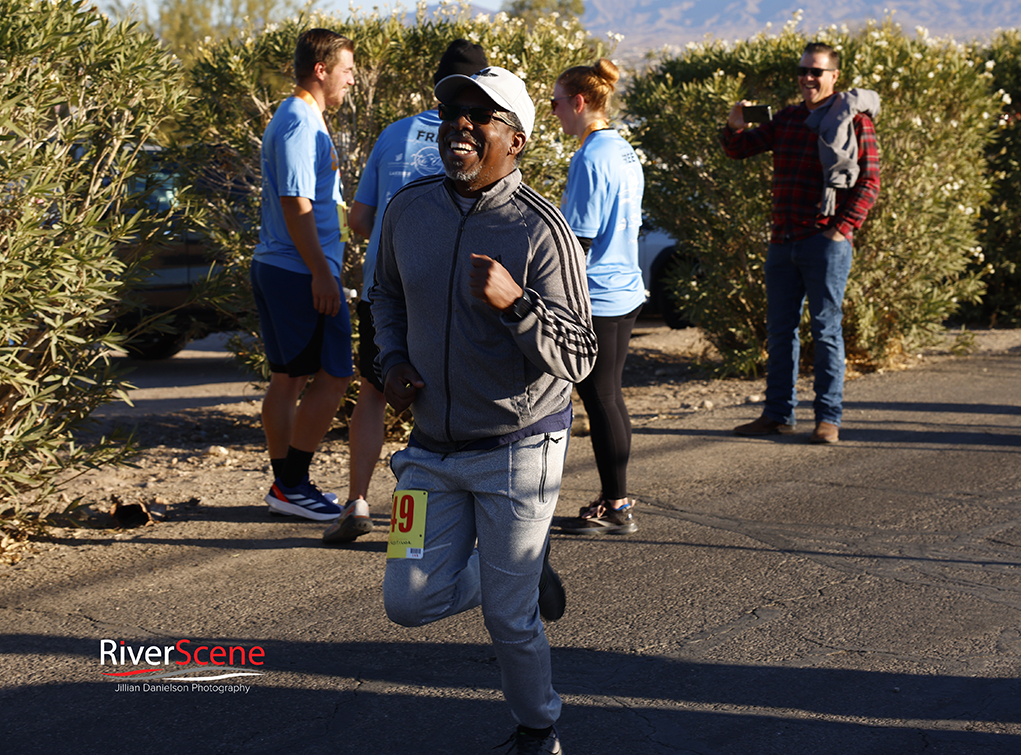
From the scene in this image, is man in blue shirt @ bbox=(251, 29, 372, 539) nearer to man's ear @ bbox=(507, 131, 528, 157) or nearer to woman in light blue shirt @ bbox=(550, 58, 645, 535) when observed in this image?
woman in light blue shirt @ bbox=(550, 58, 645, 535)

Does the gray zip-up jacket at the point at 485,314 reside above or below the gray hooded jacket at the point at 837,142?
below

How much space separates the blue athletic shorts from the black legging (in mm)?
1246

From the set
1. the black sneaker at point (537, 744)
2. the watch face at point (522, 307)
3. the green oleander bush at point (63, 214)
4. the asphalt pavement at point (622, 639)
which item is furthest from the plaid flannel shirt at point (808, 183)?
the black sneaker at point (537, 744)

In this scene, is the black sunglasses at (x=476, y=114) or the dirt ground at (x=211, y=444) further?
the dirt ground at (x=211, y=444)

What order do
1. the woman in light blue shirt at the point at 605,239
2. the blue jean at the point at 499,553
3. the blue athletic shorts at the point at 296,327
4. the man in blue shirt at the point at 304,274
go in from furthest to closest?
the blue athletic shorts at the point at 296,327
the man in blue shirt at the point at 304,274
the woman in light blue shirt at the point at 605,239
the blue jean at the point at 499,553

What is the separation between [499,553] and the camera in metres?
2.68

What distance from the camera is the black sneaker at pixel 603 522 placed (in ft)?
15.9

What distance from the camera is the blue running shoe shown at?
5.11 meters

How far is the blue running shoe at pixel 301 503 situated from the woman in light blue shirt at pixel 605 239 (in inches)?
48.1

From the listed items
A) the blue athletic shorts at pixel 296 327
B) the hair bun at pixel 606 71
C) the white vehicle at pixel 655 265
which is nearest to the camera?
the hair bun at pixel 606 71

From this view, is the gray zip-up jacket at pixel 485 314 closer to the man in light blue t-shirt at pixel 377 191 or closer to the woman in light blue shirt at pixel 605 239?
the man in light blue t-shirt at pixel 377 191

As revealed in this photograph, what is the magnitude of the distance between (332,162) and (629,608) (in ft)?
8.44

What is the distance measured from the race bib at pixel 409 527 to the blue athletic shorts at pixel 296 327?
2388mm

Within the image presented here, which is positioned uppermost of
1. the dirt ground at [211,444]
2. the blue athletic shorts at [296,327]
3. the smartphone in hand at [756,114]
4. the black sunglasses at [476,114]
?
the smartphone in hand at [756,114]
